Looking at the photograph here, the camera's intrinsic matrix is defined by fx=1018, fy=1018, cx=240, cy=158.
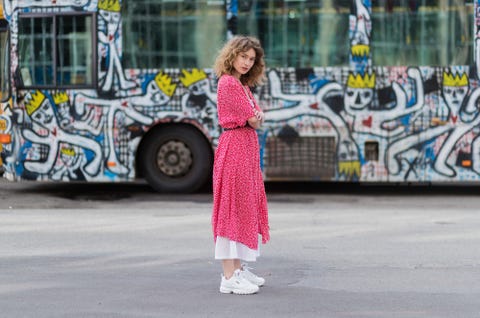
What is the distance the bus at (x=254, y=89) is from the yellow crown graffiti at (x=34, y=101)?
1cm

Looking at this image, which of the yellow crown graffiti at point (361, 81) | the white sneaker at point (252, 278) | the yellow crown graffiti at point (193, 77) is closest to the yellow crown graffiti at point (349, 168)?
the yellow crown graffiti at point (361, 81)

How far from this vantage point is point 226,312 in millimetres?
6051

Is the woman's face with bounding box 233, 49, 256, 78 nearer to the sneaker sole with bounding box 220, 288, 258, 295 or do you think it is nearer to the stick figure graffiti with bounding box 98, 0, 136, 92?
the sneaker sole with bounding box 220, 288, 258, 295

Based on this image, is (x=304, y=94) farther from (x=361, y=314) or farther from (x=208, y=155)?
(x=361, y=314)

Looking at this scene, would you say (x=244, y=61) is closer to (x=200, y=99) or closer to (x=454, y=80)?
(x=200, y=99)

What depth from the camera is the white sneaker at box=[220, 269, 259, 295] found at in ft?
21.6

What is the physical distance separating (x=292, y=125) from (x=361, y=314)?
7.33m

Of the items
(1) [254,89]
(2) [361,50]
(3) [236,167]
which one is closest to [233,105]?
(3) [236,167]

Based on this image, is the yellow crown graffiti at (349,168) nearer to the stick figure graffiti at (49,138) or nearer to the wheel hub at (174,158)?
the wheel hub at (174,158)

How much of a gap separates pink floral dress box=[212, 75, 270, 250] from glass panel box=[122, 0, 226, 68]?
22.4 feet

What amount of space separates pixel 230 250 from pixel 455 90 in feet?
23.5

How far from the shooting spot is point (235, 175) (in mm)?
6594

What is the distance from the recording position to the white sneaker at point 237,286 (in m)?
6.57

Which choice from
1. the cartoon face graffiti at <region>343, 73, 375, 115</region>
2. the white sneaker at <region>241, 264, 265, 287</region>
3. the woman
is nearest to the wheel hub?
the cartoon face graffiti at <region>343, 73, 375, 115</region>
